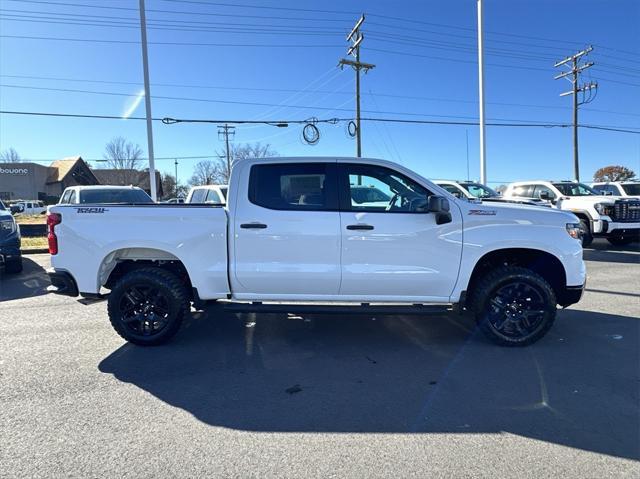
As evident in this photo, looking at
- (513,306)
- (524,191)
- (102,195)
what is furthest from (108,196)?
(524,191)

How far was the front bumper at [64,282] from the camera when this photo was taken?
469cm

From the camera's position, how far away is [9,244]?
29.0 feet

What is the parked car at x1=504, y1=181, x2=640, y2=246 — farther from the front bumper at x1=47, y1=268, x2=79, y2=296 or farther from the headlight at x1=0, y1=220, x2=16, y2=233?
the headlight at x1=0, y1=220, x2=16, y2=233

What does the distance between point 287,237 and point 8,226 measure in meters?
7.47

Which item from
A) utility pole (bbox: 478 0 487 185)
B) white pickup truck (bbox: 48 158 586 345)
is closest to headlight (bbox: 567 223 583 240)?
white pickup truck (bbox: 48 158 586 345)

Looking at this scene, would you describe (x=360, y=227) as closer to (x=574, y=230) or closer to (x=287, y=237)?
(x=287, y=237)

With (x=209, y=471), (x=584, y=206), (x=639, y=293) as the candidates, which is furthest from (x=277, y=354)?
(x=584, y=206)

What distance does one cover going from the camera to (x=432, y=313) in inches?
176

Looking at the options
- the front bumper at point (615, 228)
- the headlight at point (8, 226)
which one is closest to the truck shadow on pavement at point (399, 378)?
the headlight at point (8, 226)

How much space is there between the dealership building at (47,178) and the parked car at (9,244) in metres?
49.8

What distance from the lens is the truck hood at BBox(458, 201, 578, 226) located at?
452 centimetres

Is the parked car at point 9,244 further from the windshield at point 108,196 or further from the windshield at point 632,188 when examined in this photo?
the windshield at point 632,188

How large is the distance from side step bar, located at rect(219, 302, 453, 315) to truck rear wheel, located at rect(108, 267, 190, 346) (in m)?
0.53

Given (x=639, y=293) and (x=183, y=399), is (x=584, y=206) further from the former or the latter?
(x=183, y=399)
